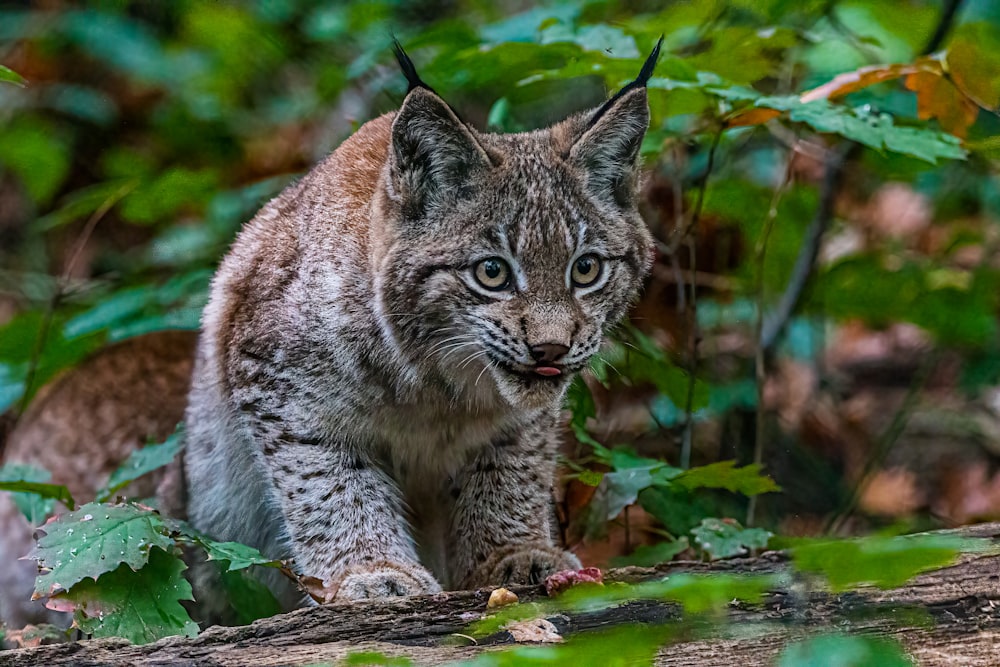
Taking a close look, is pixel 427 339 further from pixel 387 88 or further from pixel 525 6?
pixel 525 6

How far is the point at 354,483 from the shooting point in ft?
14.7

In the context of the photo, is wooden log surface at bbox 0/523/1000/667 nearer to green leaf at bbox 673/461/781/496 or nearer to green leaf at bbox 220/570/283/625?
green leaf at bbox 673/461/781/496

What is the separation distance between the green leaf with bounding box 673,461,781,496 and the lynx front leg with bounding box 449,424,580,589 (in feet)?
2.07

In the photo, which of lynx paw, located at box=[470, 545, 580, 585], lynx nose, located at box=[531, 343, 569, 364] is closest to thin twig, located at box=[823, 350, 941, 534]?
lynx paw, located at box=[470, 545, 580, 585]

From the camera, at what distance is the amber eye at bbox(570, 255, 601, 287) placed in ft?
13.8

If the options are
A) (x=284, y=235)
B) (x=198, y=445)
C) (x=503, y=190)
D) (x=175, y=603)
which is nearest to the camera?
(x=175, y=603)

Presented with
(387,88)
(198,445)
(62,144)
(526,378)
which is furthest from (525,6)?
(526,378)

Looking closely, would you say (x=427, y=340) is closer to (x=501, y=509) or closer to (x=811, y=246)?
(x=501, y=509)

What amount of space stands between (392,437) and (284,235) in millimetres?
1113

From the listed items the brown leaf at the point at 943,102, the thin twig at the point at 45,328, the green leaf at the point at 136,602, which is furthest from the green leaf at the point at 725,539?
the thin twig at the point at 45,328

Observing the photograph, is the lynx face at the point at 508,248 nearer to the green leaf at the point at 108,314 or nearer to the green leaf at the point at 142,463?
the green leaf at the point at 142,463

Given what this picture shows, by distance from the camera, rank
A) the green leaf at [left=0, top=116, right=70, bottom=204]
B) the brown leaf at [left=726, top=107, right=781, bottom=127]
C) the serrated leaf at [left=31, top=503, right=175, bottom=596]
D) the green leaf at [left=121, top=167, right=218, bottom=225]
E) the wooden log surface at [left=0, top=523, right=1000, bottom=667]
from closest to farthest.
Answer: the wooden log surface at [left=0, top=523, right=1000, bottom=667]
the serrated leaf at [left=31, top=503, right=175, bottom=596]
the brown leaf at [left=726, top=107, right=781, bottom=127]
the green leaf at [left=121, top=167, right=218, bottom=225]
the green leaf at [left=0, top=116, right=70, bottom=204]

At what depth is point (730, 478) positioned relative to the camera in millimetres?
4664

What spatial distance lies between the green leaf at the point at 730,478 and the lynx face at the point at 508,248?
2.68ft
